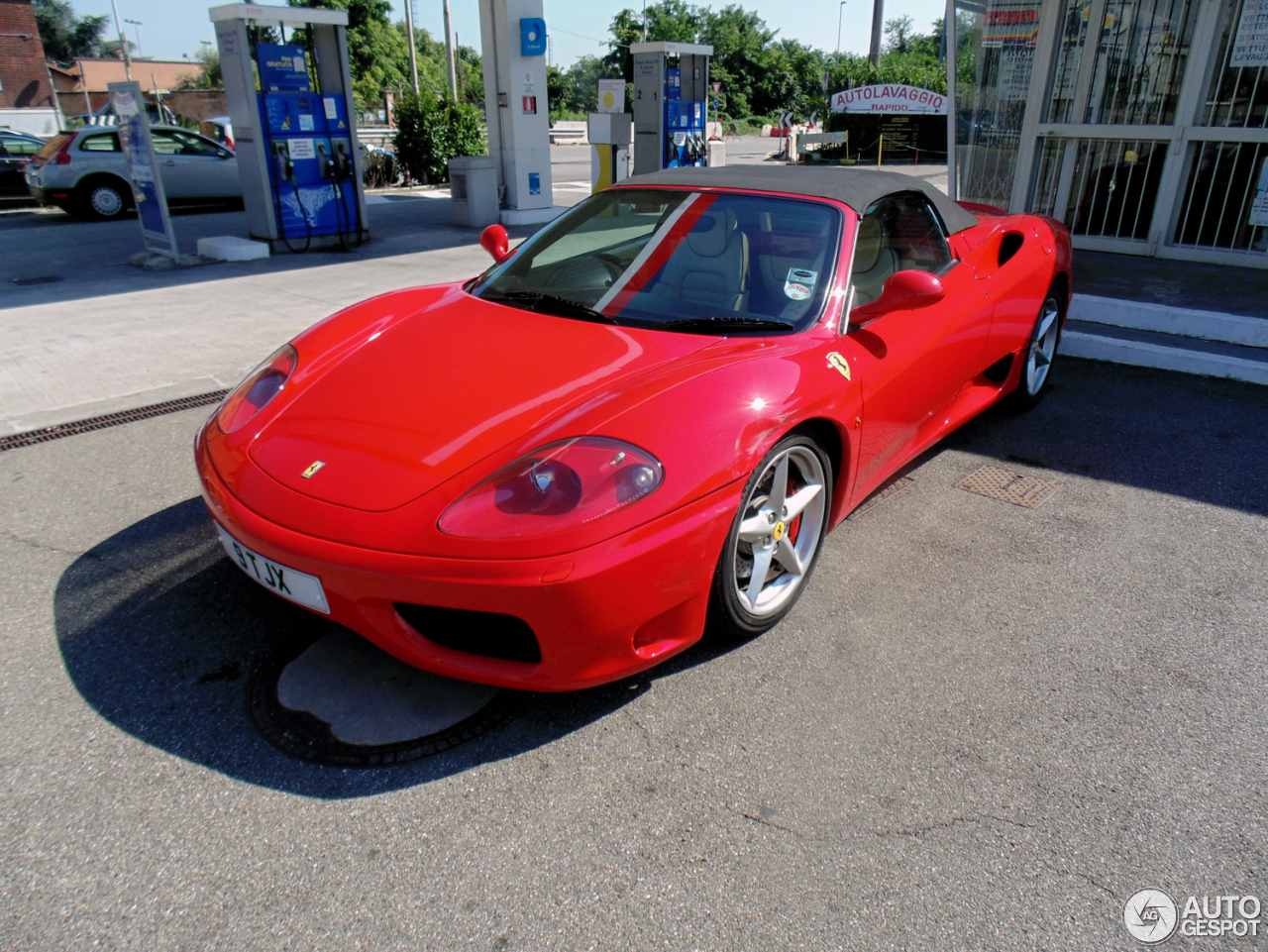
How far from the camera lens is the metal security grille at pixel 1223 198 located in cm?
704

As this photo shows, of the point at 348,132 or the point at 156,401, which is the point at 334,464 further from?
the point at 348,132

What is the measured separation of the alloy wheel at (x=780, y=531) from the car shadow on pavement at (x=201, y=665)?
0.26 m

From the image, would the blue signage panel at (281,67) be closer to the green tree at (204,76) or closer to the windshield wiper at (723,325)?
the windshield wiper at (723,325)

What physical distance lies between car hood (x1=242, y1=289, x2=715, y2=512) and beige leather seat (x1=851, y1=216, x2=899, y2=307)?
2.55ft

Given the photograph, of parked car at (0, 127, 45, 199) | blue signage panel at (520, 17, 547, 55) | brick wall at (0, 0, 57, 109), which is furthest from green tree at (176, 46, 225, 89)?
blue signage panel at (520, 17, 547, 55)

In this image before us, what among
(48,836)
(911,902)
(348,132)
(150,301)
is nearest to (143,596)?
(48,836)

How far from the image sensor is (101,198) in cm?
1227

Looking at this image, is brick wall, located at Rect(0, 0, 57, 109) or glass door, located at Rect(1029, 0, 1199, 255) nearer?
glass door, located at Rect(1029, 0, 1199, 255)

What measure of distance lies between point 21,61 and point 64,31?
54543 mm

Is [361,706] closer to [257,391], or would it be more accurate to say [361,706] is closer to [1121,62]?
[257,391]

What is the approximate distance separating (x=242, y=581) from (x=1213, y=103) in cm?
824

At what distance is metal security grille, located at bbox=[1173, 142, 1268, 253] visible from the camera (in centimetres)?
704

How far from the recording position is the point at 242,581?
9.76ft

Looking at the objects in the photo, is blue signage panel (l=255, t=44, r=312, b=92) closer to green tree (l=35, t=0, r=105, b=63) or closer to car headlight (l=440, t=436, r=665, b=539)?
car headlight (l=440, t=436, r=665, b=539)
